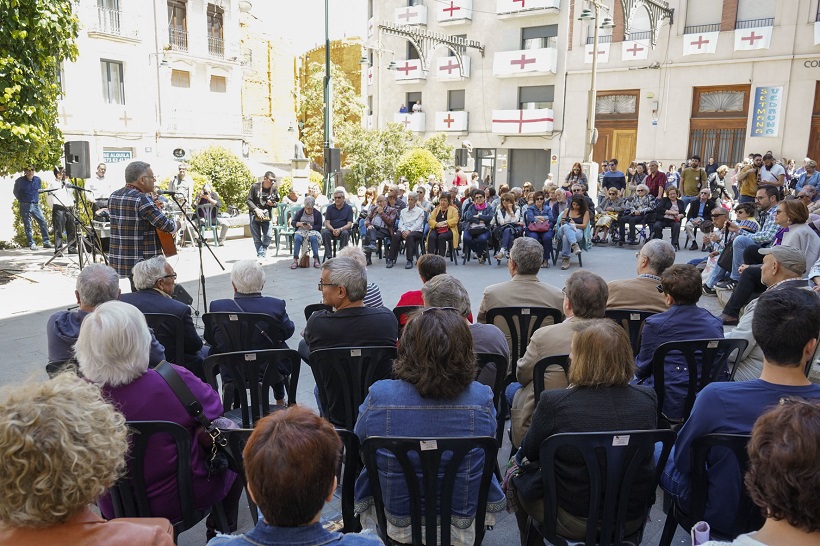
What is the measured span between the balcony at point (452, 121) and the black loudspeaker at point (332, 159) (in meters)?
12.8

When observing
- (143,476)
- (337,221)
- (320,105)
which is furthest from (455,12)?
(143,476)

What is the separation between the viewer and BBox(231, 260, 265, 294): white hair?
4266 millimetres

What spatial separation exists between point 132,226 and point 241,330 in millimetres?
2217

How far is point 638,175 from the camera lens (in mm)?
13641

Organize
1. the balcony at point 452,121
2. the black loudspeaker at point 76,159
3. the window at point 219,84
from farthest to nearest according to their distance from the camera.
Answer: the balcony at point 452,121 < the window at point 219,84 < the black loudspeaker at point 76,159

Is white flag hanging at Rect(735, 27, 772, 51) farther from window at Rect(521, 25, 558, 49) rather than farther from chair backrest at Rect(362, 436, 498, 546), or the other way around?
chair backrest at Rect(362, 436, 498, 546)

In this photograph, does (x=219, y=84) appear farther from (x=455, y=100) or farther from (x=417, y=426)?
(x=417, y=426)

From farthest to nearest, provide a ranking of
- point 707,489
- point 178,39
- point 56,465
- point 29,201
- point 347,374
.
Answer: point 178,39
point 29,201
point 347,374
point 707,489
point 56,465

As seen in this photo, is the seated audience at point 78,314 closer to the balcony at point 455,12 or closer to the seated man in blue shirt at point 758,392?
the seated man in blue shirt at point 758,392

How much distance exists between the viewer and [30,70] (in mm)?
7652

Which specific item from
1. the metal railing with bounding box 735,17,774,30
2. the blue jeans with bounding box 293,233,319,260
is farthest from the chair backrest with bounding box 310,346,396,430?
the metal railing with bounding box 735,17,774,30

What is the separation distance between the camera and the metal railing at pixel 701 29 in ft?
68.3

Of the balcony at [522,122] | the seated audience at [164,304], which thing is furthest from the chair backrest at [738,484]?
the balcony at [522,122]

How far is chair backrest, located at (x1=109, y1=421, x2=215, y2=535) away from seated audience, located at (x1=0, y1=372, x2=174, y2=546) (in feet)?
2.27
